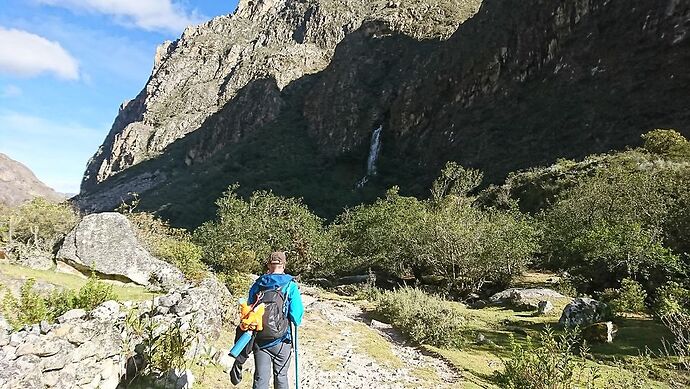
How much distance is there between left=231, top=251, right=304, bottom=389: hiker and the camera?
5410mm

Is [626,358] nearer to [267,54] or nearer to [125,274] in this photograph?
[125,274]

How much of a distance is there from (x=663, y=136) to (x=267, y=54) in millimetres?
132822

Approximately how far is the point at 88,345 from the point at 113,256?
10.6 m

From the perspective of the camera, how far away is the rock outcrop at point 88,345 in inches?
181

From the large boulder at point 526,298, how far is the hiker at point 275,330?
1304 cm

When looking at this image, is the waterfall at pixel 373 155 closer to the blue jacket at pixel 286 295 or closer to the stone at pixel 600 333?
the stone at pixel 600 333

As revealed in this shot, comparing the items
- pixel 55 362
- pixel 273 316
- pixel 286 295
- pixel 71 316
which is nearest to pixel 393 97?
pixel 286 295

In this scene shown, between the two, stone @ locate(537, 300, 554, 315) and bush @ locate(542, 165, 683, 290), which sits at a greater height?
bush @ locate(542, 165, 683, 290)

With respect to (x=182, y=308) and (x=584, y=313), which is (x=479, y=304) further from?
(x=182, y=308)

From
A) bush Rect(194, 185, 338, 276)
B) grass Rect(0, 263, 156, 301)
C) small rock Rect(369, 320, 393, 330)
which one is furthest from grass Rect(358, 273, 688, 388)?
bush Rect(194, 185, 338, 276)

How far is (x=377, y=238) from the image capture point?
27125 millimetres

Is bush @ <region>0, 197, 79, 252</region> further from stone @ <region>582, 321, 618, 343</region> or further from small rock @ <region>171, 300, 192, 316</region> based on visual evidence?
stone @ <region>582, 321, 618, 343</region>

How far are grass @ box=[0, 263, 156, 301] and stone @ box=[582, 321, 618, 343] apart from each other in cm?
1145

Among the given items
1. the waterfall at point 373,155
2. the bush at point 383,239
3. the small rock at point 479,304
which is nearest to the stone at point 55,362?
the small rock at point 479,304
